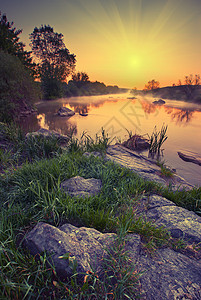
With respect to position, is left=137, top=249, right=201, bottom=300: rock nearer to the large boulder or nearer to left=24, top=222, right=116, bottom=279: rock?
the large boulder

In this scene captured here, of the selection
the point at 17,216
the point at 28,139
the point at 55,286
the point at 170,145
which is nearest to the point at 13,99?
the point at 28,139

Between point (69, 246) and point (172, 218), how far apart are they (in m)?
1.56

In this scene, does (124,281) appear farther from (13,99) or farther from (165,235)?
(13,99)

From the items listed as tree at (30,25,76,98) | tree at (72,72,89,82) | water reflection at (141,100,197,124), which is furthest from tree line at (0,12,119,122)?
water reflection at (141,100,197,124)

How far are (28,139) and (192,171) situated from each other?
623cm

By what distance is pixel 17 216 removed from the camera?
1870mm

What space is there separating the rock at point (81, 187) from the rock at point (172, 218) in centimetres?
83

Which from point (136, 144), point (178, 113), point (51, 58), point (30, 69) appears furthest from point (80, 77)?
point (136, 144)

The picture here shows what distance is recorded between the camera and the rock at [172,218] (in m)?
1.93

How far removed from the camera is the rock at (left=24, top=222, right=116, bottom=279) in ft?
4.32

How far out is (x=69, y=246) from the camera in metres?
1.46

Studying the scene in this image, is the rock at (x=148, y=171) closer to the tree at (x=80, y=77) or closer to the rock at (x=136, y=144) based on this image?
the rock at (x=136, y=144)

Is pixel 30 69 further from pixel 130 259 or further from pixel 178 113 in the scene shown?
pixel 130 259

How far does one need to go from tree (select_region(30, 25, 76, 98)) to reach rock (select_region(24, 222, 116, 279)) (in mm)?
36626
